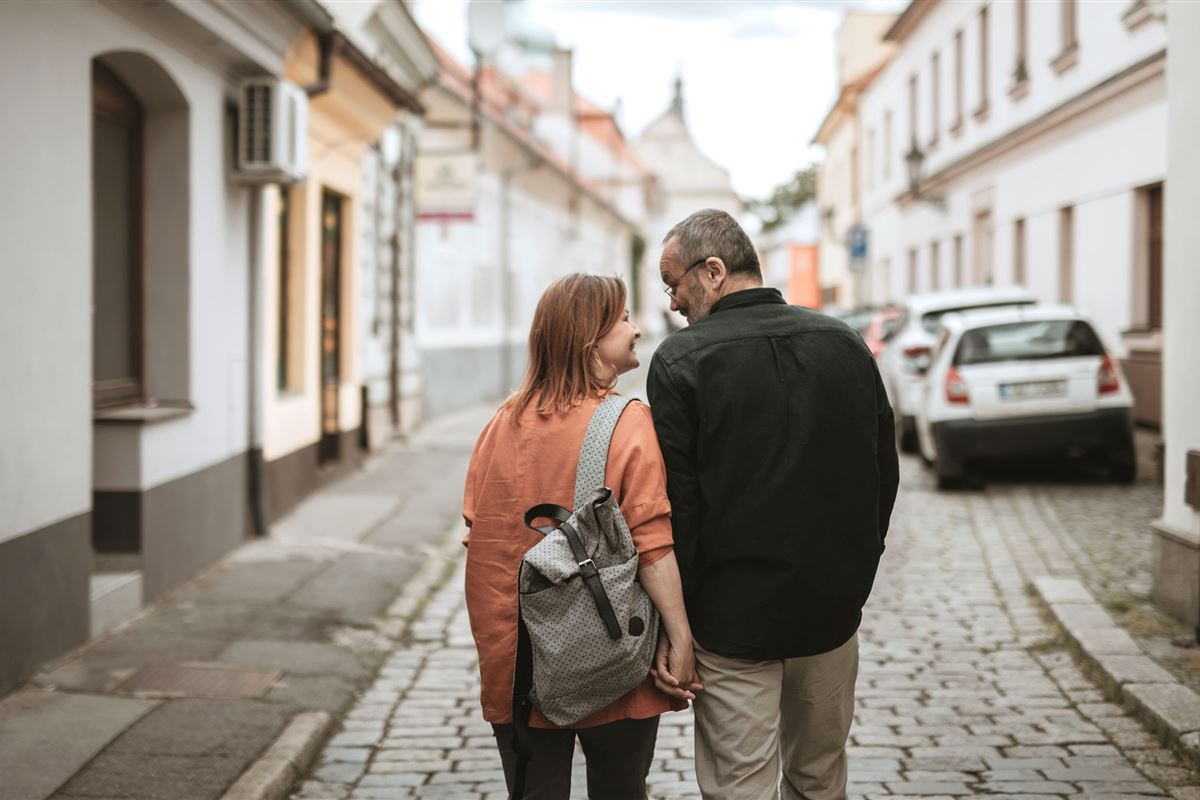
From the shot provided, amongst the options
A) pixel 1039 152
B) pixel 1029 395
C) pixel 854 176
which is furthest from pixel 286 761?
pixel 854 176

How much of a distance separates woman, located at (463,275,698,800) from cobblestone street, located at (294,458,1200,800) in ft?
5.74

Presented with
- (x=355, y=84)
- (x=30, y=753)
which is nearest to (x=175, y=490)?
(x=30, y=753)

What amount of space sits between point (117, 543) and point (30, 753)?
8.87 feet

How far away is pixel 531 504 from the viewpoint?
302 cm

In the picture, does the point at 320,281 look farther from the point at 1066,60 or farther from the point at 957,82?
the point at 957,82

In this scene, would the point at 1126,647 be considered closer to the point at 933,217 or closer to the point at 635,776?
the point at 635,776

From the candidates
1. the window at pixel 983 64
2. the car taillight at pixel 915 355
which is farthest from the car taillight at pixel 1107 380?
the window at pixel 983 64

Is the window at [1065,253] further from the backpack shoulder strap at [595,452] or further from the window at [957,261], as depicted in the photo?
the backpack shoulder strap at [595,452]

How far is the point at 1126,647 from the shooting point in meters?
6.18

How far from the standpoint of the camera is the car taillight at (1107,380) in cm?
1141

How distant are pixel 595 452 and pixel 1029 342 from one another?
375 inches

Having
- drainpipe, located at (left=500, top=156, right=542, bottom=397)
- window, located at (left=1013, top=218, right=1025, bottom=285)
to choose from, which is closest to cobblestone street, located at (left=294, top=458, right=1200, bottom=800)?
window, located at (left=1013, top=218, right=1025, bottom=285)

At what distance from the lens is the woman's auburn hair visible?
10.1 ft

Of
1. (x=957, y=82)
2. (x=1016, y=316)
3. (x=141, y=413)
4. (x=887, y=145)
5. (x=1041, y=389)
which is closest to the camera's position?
(x=141, y=413)
